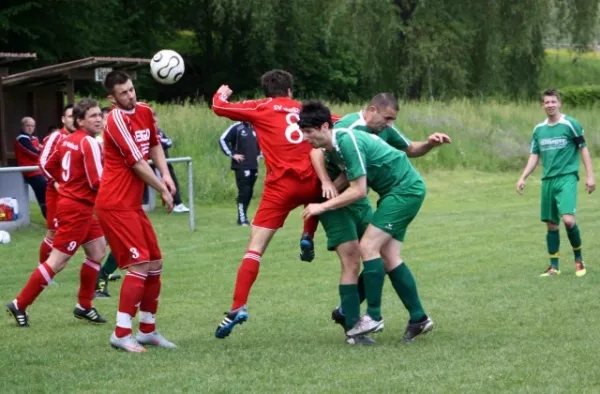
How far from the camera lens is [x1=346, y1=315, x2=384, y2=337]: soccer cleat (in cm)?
799

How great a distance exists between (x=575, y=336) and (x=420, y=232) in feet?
29.2

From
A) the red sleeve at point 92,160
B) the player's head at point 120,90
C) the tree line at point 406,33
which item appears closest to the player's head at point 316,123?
the player's head at point 120,90

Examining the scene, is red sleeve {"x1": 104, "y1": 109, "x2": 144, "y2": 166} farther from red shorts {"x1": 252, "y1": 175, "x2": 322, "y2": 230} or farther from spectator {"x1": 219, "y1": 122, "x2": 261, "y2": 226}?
spectator {"x1": 219, "y1": 122, "x2": 261, "y2": 226}

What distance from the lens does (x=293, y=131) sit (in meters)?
8.62

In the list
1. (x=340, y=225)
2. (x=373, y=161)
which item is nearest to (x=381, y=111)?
(x=373, y=161)

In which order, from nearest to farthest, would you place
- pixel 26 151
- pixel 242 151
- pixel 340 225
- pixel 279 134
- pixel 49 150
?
pixel 340 225 → pixel 279 134 → pixel 49 150 → pixel 26 151 → pixel 242 151

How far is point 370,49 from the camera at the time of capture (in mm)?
39531

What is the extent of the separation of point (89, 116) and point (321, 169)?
242 centimetres

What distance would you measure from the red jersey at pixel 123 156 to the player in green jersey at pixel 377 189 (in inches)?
48.7

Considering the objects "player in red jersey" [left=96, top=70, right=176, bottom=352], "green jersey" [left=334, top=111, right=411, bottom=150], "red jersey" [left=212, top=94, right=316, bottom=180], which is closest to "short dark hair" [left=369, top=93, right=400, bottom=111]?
"green jersey" [left=334, top=111, right=411, bottom=150]

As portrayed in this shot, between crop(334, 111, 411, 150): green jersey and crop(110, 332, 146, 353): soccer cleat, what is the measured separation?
234cm

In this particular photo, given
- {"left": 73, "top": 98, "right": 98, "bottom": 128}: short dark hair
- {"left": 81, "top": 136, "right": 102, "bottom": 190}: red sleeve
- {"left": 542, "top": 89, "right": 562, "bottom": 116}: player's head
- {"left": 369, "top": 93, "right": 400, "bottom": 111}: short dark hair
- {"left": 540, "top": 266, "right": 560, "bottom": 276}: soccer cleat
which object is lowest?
{"left": 540, "top": 266, "right": 560, "bottom": 276}: soccer cleat

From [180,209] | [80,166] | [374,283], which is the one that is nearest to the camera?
[374,283]

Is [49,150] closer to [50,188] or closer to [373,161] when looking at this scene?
[50,188]
